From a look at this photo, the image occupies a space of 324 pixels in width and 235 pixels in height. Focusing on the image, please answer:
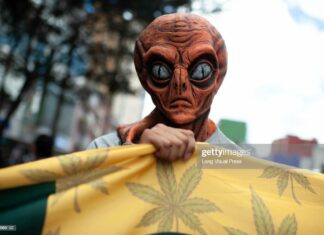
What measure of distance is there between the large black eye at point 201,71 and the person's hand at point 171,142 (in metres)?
0.34

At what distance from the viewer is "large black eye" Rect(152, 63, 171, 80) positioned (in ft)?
6.86

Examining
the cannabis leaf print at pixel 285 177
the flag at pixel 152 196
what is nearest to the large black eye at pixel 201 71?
the flag at pixel 152 196

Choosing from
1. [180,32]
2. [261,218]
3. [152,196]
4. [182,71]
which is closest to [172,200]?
[152,196]

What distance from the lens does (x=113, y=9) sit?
11.3m

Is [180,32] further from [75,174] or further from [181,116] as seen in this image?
[75,174]

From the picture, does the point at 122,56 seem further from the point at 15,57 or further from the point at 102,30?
the point at 15,57

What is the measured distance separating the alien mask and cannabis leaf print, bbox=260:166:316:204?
1.09 feet

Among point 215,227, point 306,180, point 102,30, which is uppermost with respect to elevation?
point 102,30

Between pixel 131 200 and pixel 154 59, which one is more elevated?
pixel 154 59

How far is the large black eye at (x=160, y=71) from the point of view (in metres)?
2.09

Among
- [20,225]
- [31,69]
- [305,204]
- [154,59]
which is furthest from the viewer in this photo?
[31,69]

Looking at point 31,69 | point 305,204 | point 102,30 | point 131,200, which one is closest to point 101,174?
point 131,200

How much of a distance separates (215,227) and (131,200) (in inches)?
12.7

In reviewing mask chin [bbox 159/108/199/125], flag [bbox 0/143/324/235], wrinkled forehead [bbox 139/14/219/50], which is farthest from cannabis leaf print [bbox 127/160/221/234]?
wrinkled forehead [bbox 139/14/219/50]
